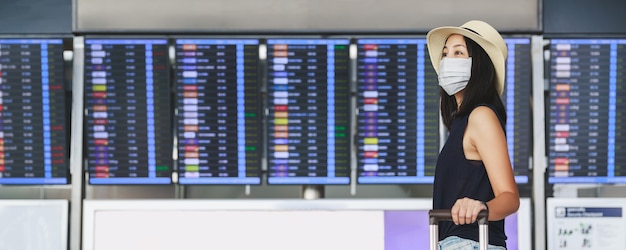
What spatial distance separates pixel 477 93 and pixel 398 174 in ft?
5.81

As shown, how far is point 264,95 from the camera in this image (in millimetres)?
4148

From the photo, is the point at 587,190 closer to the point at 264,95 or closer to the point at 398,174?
the point at 398,174

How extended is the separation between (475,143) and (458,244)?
27 centimetres

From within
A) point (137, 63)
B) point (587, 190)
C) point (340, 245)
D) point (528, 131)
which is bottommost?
point (340, 245)

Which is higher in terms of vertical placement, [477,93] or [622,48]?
[622,48]

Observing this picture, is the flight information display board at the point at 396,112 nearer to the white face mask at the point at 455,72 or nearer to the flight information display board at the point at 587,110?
the flight information display board at the point at 587,110

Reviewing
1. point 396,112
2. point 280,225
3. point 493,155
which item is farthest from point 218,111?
point 493,155

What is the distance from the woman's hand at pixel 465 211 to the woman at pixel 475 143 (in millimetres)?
70

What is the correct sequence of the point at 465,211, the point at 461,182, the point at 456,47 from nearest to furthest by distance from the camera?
the point at 465,211 → the point at 461,182 → the point at 456,47

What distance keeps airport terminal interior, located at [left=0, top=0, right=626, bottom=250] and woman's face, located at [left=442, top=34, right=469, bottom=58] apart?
161 centimetres

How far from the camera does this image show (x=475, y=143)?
2.32m

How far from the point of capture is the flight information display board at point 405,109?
412cm

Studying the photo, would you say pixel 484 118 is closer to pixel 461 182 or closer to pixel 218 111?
pixel 461 182

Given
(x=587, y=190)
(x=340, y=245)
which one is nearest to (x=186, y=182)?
(x=340, y=245)
